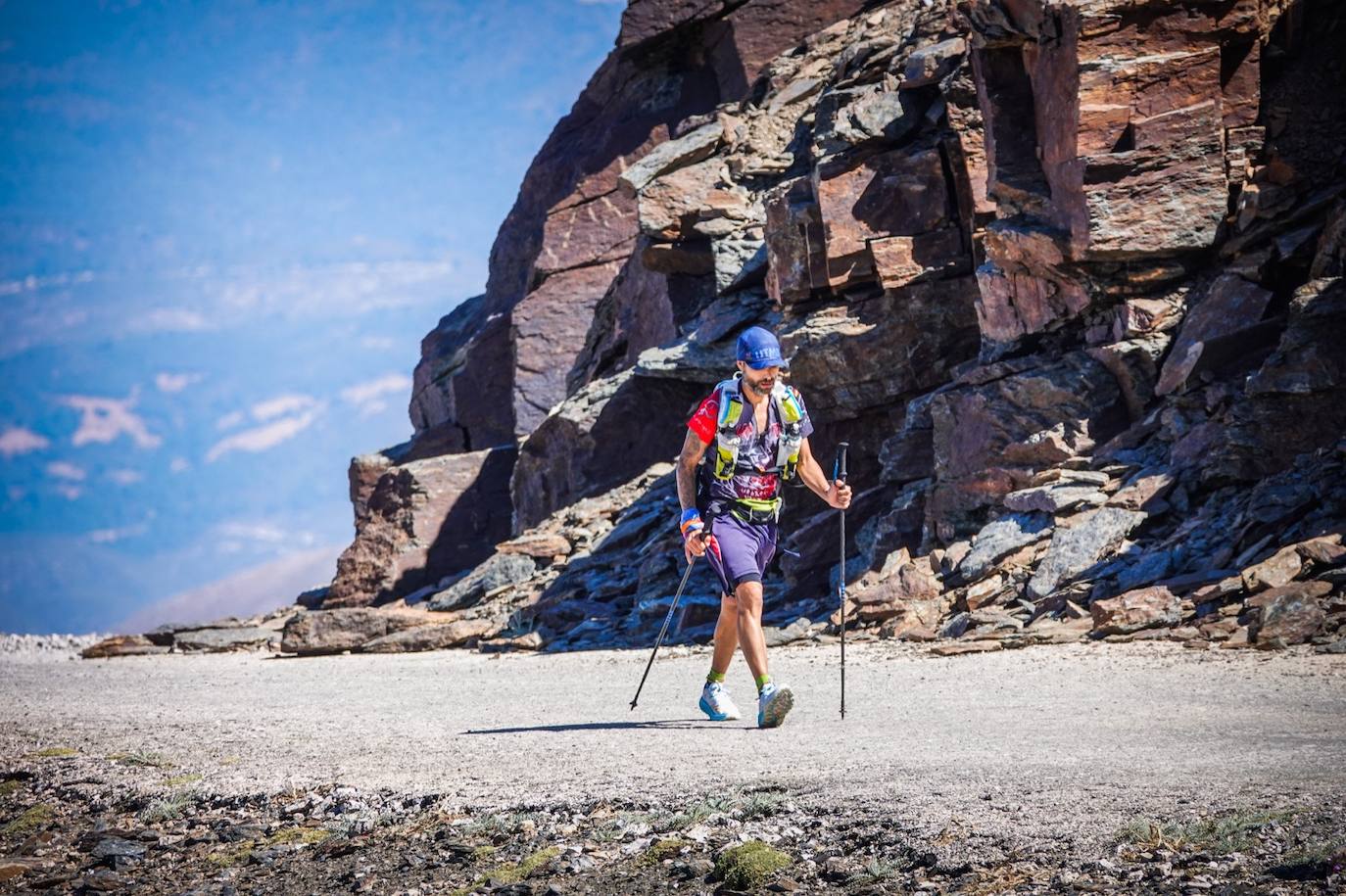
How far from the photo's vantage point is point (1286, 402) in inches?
523

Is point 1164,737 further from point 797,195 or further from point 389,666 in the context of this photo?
point 797,195

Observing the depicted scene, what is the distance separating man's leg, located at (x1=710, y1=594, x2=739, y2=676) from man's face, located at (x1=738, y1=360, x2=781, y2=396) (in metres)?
1.42

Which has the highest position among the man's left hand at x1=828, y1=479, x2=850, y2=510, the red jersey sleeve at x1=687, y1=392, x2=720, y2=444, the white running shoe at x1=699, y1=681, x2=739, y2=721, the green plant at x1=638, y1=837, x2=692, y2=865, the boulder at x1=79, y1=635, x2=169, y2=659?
the red jersey sleeve at x1=687, y1=392, x2=720, y2=444

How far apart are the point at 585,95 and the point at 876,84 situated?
59.6 ft

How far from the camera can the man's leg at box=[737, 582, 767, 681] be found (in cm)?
862

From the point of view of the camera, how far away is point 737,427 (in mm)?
8695

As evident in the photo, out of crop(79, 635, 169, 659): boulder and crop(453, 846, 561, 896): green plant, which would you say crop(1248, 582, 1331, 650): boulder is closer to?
crop(453, 846, 561, 896): green plant

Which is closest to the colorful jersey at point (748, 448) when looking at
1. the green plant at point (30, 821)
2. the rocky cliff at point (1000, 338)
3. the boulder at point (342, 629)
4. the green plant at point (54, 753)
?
the rocky cliff at point (1000, 338)

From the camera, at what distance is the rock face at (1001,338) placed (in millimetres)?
13188

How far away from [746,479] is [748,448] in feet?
0.70

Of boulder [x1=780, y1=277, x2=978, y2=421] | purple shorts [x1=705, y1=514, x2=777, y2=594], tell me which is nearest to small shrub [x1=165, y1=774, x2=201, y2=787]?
purple shorts [x1=705, y1=514, x2=777, y2=594]

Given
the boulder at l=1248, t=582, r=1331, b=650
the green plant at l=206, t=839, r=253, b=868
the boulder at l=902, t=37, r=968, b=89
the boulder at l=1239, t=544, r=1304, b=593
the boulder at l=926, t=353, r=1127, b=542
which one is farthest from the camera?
the boulder at l=902, t=37, r=968, b=89

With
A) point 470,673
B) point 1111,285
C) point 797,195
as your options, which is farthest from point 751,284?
point 470,673

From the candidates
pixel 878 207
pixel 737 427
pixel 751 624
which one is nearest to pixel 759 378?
pixel 737 427
